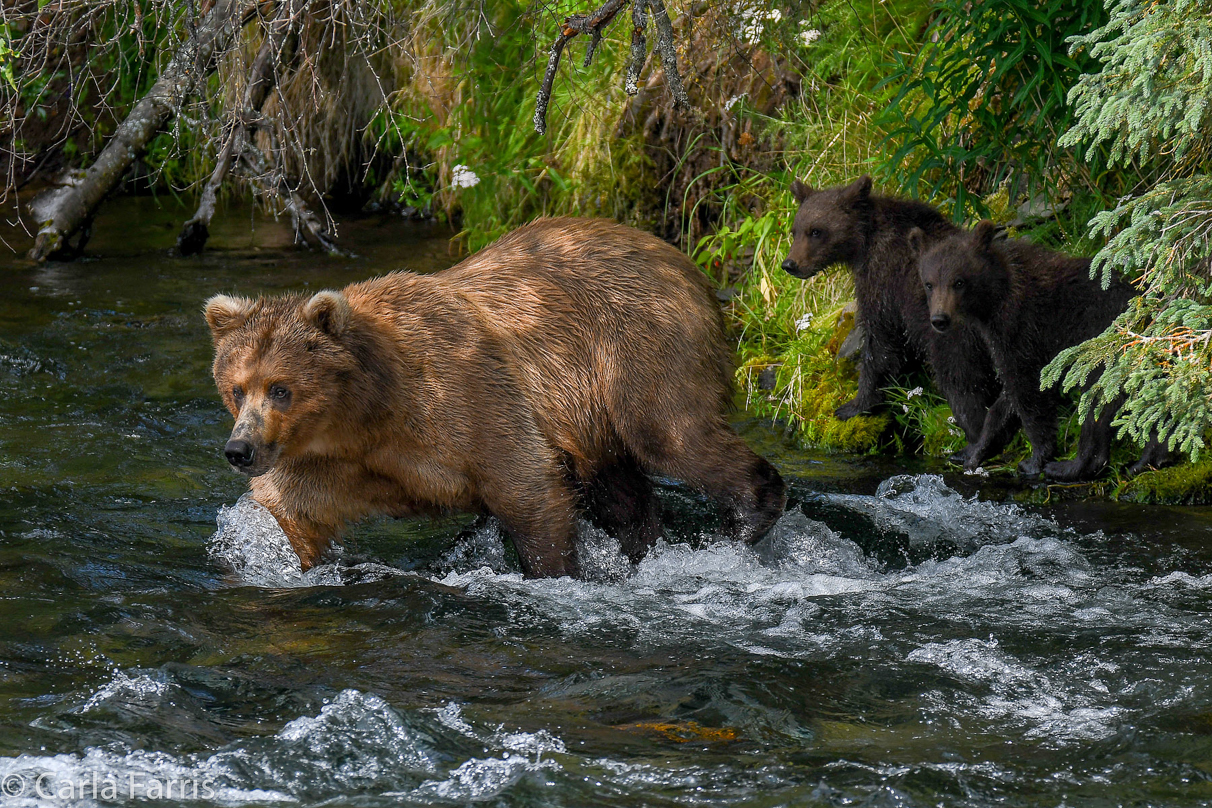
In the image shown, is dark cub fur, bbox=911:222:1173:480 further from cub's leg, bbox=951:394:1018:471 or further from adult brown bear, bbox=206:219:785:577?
adult brown bear, bbox=206:219:785:577

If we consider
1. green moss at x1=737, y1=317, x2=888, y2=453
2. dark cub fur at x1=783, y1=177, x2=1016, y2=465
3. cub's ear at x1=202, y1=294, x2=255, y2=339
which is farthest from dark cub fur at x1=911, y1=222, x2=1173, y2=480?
cub's ear at x1=202, y1=294, x2=255, y2=339

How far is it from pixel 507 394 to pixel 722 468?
961 mm

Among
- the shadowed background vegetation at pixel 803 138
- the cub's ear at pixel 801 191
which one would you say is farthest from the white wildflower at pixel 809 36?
the cub's ear at pixel 801 191

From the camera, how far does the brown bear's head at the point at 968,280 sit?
239 inches

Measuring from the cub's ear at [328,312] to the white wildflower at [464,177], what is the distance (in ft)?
16.9

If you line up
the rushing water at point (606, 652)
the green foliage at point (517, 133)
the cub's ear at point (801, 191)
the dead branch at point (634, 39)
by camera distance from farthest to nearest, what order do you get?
the green foliage at point (517, 133), the cub's ear at point (801, 191), the dead branch at point (634, 39), the rushing water at point (606, 652)

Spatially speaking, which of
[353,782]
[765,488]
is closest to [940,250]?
[765,488]

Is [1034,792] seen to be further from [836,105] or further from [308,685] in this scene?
[836,105]

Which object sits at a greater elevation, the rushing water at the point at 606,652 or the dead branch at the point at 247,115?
the dead branch at the point at 247,115

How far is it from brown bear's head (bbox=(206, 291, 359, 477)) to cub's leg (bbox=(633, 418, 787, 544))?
1314mm

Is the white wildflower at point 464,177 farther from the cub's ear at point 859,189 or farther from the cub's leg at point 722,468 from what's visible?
the cub's leg at point 722,468

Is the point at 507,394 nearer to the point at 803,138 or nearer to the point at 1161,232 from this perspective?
the point at 1161,232

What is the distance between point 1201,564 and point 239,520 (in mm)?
3776

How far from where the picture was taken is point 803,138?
8.47 m
